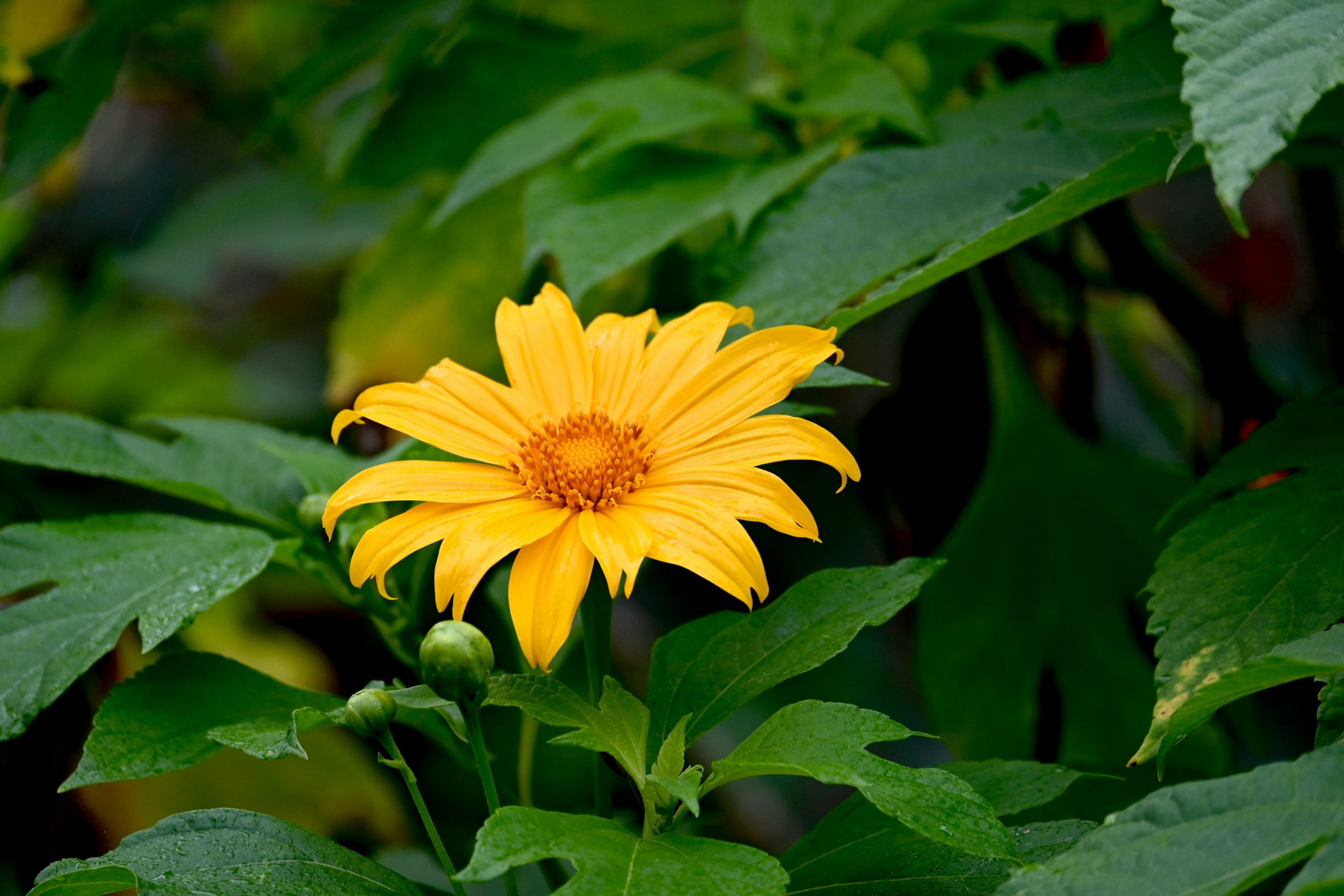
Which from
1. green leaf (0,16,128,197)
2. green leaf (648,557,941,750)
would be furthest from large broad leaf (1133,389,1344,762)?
green leaf (0,16,128,197)

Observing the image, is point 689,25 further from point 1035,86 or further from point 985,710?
point 985,710

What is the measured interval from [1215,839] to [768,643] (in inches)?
8.4

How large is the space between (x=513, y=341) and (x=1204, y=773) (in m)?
0.55

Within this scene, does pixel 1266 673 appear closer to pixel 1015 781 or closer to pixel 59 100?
pixel 1015 781

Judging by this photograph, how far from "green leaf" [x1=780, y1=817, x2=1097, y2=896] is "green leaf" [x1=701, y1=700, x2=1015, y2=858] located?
3 cm

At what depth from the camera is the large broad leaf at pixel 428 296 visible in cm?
105

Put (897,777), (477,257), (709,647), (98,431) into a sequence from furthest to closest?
1. (477,257)
2. (98,431)
3. (709,647)
4. (897,777)

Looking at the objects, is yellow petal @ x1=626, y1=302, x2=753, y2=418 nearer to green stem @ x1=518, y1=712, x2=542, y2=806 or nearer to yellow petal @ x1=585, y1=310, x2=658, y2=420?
yellow petal @ x1=585, y1=310, x2=658, y2=420

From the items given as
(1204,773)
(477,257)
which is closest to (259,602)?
(477,257)

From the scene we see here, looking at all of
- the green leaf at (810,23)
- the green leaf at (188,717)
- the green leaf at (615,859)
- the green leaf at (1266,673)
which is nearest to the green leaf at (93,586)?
the green leaf at (188,717)

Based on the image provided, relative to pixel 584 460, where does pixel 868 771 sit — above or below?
below

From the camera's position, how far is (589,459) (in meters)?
0.54

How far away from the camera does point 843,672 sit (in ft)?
3.91

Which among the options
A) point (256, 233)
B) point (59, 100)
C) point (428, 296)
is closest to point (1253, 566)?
point (428, 296)
